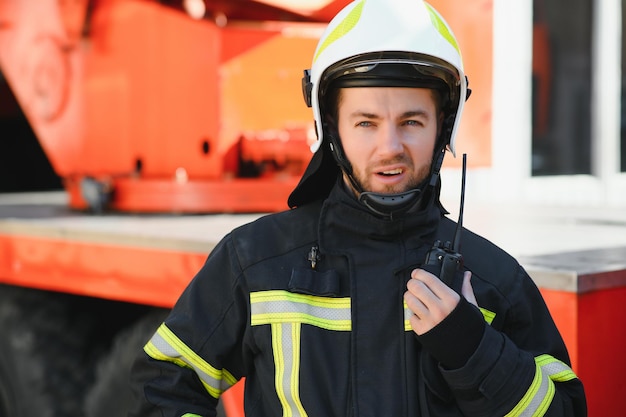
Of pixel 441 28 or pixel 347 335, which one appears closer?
pixel 347 335

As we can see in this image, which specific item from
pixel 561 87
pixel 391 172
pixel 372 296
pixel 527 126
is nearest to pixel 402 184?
pixel 391 172

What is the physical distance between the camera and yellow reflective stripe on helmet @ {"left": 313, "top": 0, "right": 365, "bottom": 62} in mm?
1854

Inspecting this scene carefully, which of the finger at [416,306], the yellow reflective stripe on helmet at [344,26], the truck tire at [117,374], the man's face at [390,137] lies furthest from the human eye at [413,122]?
the truck tire at [117,374]

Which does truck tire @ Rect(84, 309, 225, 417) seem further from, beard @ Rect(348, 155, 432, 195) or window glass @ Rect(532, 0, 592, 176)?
window glass @ Rect(532, 0, 592, 176)

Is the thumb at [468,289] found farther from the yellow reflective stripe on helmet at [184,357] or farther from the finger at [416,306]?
the yellow reflective stripe on helmet at [184,357]

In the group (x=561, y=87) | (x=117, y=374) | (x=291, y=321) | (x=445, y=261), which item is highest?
(x=561, y=87)

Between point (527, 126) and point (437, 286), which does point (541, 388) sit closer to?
point (437, 286)

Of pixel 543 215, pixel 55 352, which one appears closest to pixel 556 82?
pixel 543 215

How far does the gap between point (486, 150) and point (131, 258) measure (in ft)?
6.53

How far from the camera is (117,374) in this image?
3.44m

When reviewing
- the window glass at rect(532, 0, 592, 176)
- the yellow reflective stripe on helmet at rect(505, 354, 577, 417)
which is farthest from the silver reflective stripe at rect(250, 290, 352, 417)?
the window glass at rect(532, 0, 592, 176)

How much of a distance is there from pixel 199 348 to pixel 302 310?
7.9 inches

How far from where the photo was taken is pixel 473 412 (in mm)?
1618

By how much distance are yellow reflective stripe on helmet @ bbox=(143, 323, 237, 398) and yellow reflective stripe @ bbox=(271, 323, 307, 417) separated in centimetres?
14
